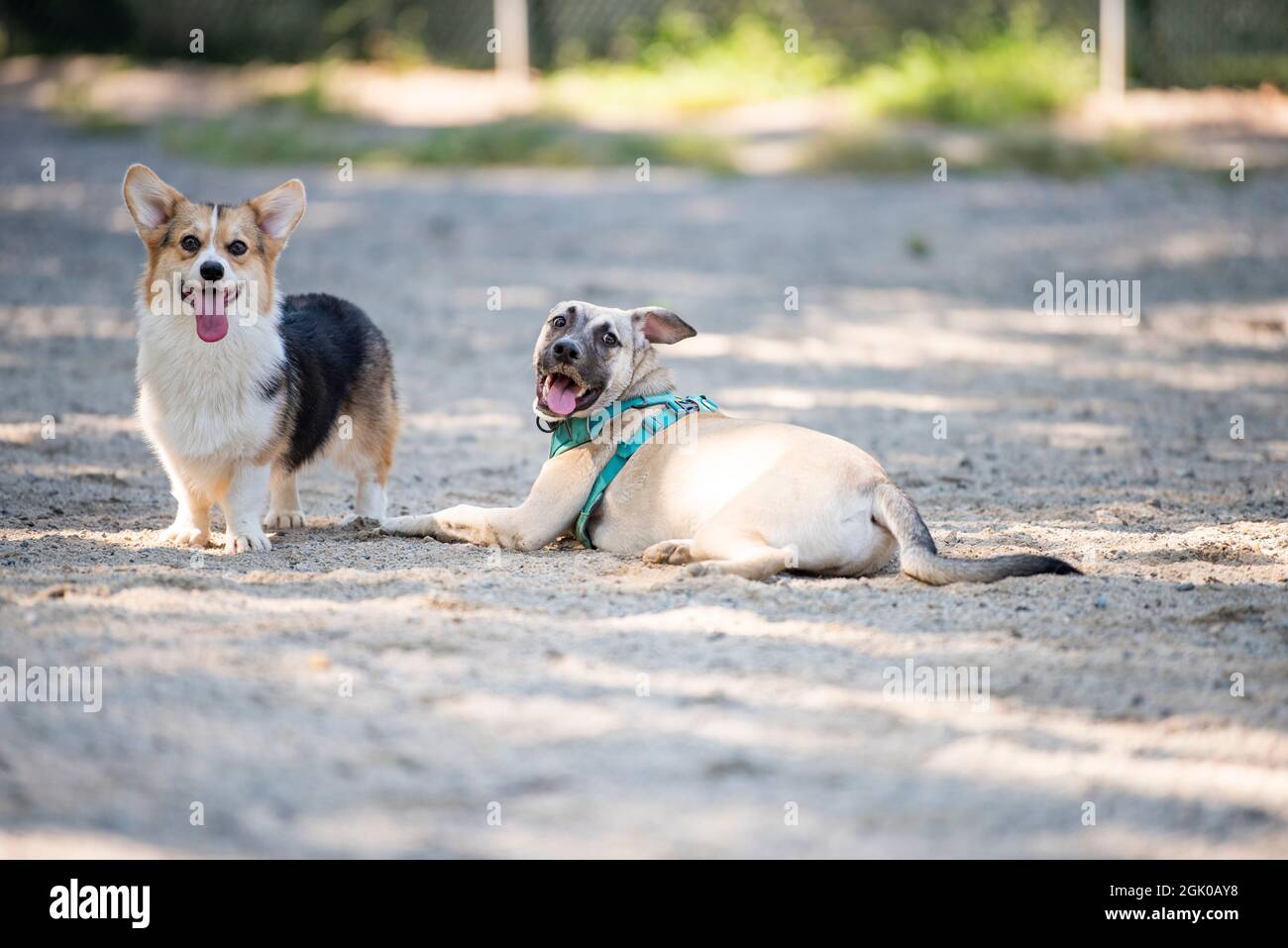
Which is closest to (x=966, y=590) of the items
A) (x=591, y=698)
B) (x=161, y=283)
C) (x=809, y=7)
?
(x=591, y=698)

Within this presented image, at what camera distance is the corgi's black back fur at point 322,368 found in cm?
580

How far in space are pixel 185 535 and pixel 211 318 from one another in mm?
915

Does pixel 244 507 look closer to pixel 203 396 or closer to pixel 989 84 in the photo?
pixel 203 396

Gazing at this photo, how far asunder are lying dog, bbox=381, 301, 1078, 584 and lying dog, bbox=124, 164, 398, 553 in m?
0.68

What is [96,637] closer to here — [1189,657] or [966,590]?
[966,590]

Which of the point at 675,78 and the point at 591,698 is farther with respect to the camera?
the point at 675,78

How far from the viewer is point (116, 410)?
8.60 meters

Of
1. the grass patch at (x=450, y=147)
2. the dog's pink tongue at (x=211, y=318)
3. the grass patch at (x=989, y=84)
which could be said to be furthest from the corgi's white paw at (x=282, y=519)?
the grass patch at (x=989, y=84)

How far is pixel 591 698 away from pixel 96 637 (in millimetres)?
1553

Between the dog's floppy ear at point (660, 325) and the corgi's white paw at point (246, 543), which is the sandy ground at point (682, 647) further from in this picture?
the dog's floppy ear at point (660, 325)

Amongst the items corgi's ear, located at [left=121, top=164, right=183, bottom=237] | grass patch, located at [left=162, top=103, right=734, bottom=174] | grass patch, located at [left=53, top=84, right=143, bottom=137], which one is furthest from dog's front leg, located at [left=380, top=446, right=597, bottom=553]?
grass patch, located at [left=53, top=84, right=143, bottom=137]

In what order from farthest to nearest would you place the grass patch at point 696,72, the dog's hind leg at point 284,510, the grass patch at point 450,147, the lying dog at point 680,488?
1. the grass patch at point 696,72
2. the grass patch at point 450,147
3. the dog's hind leg at point 284,510
4. the lying dog at point 680,488

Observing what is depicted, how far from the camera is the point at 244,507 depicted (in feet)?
18.2

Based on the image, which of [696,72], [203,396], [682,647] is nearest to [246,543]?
[203,396]
